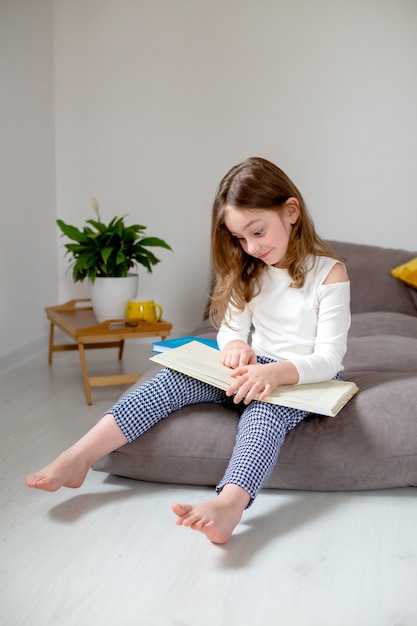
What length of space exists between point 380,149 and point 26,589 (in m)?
2.74

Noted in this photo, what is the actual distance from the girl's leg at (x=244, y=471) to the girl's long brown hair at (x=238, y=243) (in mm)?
316

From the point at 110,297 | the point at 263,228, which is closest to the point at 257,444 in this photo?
the point at 263,228

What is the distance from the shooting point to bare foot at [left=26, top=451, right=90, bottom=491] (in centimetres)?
165

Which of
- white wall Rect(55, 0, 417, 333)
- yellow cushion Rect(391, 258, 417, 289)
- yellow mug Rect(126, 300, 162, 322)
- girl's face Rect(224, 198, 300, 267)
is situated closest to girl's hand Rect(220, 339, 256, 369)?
girl's face Rect(224, 198, 300, 267)

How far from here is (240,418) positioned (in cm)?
185

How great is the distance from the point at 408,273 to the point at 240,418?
1.48 m

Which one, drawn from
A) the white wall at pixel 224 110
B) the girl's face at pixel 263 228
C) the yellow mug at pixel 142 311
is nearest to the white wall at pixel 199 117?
the white wall at pixel 224 110

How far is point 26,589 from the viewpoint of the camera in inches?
53.7

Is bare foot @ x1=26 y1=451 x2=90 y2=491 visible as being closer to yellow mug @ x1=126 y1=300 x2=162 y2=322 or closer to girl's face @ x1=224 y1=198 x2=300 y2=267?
girl's face @ x1=224 y1=198 x2=300 y2=267

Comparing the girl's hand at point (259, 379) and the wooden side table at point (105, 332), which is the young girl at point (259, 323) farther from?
the wooden side table at point (105, 332)

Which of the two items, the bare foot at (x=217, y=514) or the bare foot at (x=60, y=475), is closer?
the bare foot at (x=217, y=514)

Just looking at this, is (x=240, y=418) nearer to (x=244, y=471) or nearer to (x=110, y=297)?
(x=244, y=471)

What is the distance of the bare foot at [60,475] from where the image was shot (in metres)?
1.65

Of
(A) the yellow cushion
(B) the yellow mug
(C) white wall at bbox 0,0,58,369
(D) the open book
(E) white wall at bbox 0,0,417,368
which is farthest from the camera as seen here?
(E) white wall at bbox 0,0,417,368
